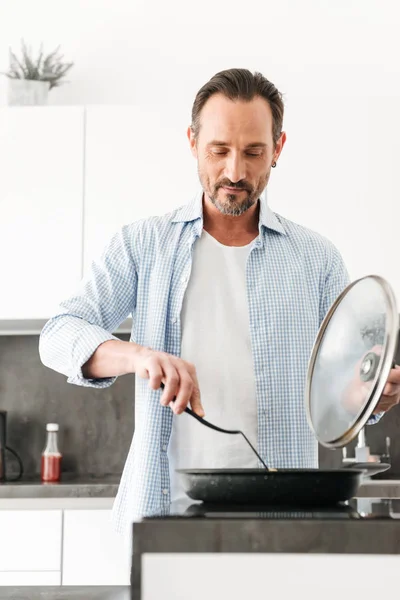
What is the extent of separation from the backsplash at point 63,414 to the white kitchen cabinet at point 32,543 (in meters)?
0.57

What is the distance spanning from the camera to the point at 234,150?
1521 mm

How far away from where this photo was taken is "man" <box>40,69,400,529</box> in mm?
1478

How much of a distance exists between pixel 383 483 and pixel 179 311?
130 centimetres

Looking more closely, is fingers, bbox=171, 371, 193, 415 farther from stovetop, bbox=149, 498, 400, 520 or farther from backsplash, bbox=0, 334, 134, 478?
backsplash, bbox=0, 334, 134, 478

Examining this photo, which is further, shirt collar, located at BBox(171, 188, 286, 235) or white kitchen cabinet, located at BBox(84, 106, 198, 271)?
white kitchen cabinet, located at BBox(84, 106, 198, 271)

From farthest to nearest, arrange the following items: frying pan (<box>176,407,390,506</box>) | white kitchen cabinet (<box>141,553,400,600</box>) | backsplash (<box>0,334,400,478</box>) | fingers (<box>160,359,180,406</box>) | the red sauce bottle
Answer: backsplash (<box>0,334,400,478</box>) → the red sauce bottle → fingers (<box>160,359,180,406</box>) → frying pan (<box>176,407,390,506</box>) → white kitchen cabinet (<box>141,553,400,600</box>)

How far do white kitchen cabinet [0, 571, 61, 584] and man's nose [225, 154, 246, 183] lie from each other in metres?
1.52

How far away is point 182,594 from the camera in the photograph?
2.77 feet

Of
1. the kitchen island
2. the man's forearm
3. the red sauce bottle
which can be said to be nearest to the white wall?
the red sauce bottle

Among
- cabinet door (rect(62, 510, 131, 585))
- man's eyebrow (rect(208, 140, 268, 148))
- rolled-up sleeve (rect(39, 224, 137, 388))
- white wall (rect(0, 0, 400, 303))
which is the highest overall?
white wall (rect(0, 0, 400, 303))

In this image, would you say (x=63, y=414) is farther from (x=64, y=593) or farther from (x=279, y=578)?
(x=279, y=578)

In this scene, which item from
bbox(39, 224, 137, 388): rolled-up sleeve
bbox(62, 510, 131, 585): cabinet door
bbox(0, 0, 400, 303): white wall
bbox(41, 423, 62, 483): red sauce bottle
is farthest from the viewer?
bbox(0, 0, 400, 303): white wall

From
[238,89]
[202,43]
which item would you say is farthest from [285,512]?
[202,43]

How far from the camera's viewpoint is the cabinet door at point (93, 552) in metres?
2.50
